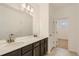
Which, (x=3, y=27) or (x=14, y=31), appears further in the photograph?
(x=14, y=31)

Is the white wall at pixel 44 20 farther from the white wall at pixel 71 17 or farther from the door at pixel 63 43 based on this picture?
the door at pixel 63 43

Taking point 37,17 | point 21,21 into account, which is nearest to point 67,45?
point 37,17

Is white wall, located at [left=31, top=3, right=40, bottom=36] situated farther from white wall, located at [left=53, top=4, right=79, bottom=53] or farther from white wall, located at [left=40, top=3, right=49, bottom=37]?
white wall, located at [left=53, top=4, right=79, bottom=53]

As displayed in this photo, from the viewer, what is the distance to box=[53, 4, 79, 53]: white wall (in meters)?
4.14

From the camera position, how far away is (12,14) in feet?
8.82

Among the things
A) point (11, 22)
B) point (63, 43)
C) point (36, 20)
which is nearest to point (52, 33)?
point (63, 43)

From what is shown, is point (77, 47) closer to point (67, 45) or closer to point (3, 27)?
point (67, 45)

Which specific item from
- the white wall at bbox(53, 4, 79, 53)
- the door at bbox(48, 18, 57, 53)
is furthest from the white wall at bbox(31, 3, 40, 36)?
the white wall at bbox(53, 4, 79, 53)

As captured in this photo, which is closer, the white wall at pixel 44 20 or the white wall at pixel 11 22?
the white wall at pixel 11 22

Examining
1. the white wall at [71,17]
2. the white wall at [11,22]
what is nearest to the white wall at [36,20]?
the white wall at [71,17]

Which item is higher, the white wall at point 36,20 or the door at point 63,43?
the white wall at point 36,20

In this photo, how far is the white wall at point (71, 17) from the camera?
4.14m

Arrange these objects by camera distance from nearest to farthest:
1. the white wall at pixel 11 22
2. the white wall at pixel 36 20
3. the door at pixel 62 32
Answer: the white wall at pixel 11 22, the white wall at pixel 36 20, the door at pixel 62 32

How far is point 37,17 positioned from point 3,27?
6.63 feet
